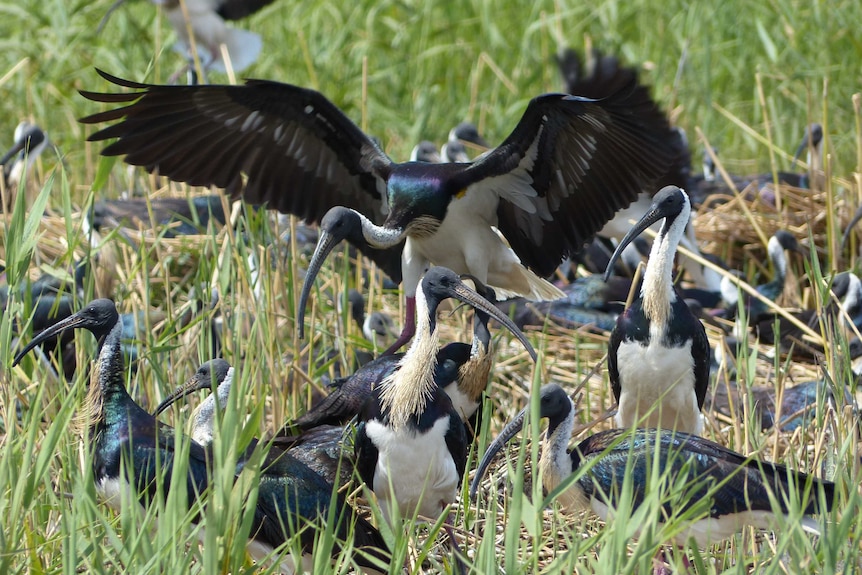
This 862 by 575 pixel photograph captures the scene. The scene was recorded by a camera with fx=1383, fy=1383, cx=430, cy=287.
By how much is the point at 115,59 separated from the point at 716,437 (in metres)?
4.94

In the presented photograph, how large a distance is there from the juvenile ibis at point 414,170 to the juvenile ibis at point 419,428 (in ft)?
2.06

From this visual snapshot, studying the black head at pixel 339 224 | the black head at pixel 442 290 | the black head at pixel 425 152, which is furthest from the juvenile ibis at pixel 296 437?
the black head at pixel 425 152

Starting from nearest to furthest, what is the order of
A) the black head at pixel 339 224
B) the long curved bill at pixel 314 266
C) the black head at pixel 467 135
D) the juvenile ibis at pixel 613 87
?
1. the long curved bill at pixel 314 266
2. the black head at pixel 339 224
3. the juvenile ibis at pixel 613 87
4. the black head at pixel 467 135

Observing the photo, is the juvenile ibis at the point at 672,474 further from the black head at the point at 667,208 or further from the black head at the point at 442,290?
the black head at the point at 667,208

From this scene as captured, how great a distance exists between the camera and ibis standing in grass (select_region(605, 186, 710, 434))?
3816mm

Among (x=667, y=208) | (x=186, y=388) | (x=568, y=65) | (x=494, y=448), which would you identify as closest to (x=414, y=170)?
(x=568, y=65)

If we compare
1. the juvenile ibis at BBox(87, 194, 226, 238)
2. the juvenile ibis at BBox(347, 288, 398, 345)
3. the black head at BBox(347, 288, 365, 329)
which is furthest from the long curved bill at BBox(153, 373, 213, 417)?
the juvenile ibis at BBox(87, 194, 226, 238)

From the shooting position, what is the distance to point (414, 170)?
14.5 ft

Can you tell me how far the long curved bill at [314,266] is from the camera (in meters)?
3.70

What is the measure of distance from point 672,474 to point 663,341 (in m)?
0.76

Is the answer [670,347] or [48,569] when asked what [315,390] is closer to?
[670,347]

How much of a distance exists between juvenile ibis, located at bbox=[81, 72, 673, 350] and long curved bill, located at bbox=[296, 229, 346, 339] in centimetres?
1

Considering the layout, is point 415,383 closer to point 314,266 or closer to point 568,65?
point 314,266

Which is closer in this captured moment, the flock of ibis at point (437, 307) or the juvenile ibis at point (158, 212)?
the flock of ibis at point (437, 307)
